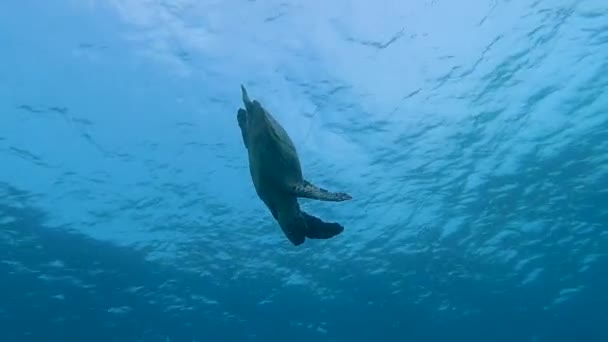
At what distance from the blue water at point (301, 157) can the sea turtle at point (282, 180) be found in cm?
798

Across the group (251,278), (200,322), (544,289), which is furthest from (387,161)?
(544,289)

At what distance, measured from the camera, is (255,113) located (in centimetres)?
387

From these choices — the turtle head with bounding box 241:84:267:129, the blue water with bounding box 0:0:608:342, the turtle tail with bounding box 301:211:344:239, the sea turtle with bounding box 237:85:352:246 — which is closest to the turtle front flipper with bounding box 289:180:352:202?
the sea turtle with bounding box 237:85:352:246

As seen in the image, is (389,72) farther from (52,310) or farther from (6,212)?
(52,310)

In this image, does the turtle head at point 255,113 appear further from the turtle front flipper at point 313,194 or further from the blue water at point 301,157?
the blue water at point 301,157

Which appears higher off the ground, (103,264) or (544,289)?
(544,289)

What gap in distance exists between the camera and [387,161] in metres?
17.7

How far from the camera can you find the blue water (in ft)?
40.0

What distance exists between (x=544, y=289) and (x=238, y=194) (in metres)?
21.3

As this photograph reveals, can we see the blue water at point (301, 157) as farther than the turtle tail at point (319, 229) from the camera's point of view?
Yes

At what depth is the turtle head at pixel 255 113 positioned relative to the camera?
383cm

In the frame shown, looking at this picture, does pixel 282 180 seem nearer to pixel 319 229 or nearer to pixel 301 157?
pixel 319 229

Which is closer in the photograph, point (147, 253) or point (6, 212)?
point (6, 212)

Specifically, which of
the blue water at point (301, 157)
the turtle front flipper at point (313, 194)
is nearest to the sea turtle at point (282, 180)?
the turtle front flipper at point (313, 194)
